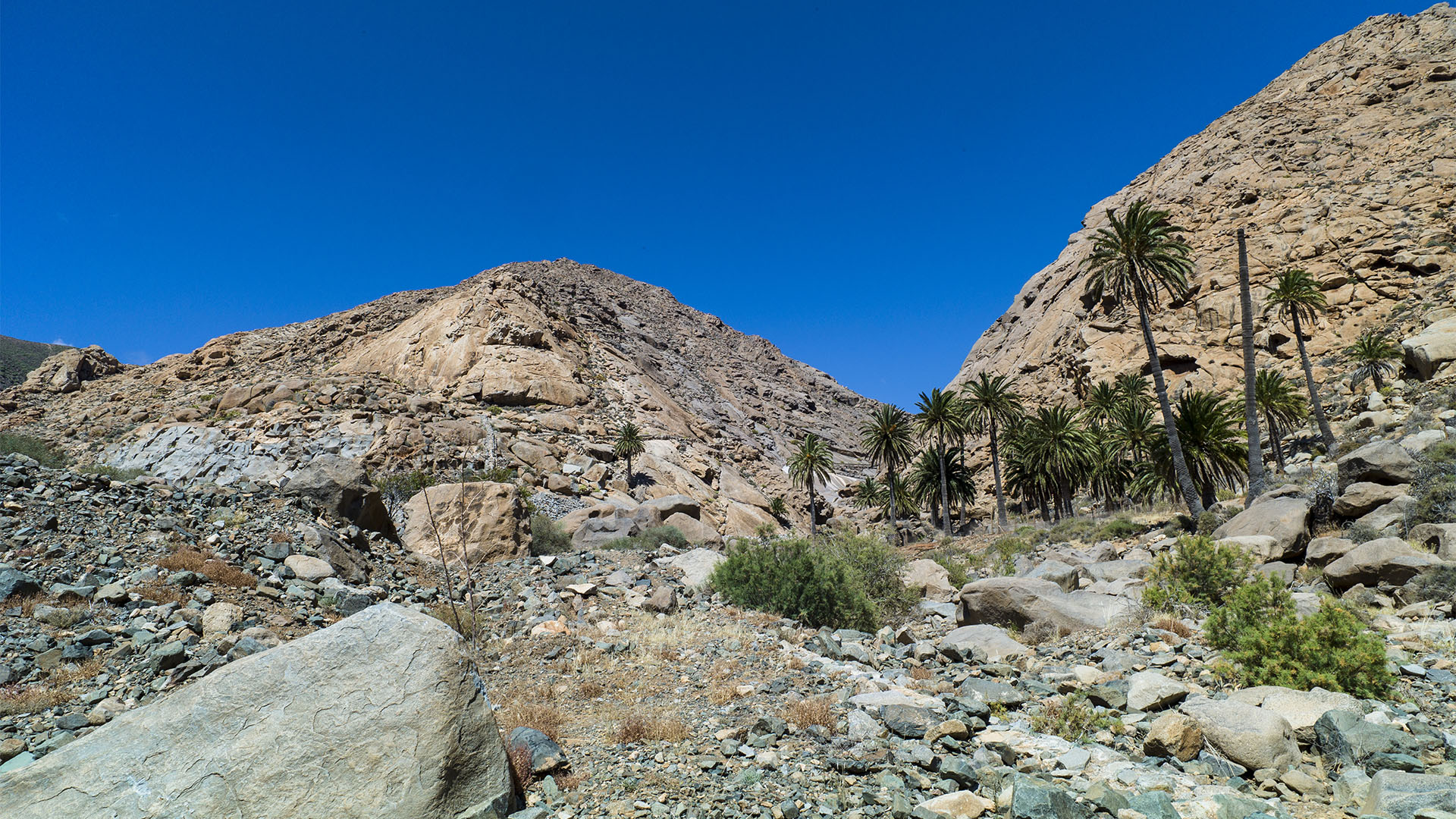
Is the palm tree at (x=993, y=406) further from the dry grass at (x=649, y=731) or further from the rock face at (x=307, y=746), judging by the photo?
the rock face at (x=307, y=746)

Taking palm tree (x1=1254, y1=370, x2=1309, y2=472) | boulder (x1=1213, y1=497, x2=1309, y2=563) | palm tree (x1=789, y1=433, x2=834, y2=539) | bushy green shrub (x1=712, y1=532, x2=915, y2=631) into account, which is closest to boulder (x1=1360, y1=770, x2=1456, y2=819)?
bushy green shrub (x1=712, y1=532, x2=915, y2=631)

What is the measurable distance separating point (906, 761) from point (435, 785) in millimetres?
3981

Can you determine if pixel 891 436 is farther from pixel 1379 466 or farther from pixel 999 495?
→ pixel 1379 466

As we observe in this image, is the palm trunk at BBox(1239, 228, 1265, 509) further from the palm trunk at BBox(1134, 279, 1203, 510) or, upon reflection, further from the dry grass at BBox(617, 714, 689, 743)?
the dry grass at BBox(617, 714, 689, 743)

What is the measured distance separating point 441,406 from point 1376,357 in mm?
55254

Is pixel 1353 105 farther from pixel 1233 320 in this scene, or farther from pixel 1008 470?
pixel 1008 470

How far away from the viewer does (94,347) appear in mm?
54531

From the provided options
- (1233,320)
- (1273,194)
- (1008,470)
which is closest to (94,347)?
(1008,470)

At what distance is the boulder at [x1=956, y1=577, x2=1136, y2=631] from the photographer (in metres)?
10.5

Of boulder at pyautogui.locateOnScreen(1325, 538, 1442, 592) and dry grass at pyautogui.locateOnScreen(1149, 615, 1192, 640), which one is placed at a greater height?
boulder at pyautogui.locateOnScreen(1325, 538, 1442, 592)

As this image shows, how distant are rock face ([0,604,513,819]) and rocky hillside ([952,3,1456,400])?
167 feet

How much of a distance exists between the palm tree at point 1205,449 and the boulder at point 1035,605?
76.2ft

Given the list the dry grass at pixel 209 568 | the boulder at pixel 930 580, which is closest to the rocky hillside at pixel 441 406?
the dry grass at pixel 209 568

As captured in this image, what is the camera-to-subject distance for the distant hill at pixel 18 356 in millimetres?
65812
